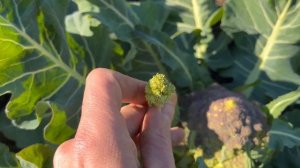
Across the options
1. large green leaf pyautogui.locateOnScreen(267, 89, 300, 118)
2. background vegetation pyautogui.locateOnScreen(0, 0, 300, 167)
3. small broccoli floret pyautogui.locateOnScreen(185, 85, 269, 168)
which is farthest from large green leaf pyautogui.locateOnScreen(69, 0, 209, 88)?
large green leaf pyautogui.locateOnScreen(267, 89, 300, 118)

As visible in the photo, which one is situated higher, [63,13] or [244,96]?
[63,13]

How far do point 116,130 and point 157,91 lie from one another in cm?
21

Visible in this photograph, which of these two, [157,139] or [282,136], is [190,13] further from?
[157,139]

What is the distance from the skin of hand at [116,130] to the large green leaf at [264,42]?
49 cm

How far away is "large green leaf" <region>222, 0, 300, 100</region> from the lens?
4.66ft

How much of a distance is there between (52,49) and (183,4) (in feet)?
1.44

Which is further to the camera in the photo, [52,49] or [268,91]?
[268,91]

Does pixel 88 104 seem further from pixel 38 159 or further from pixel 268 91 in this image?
pixel 268 91

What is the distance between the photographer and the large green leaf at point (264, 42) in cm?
142

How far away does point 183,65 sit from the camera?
1.42m

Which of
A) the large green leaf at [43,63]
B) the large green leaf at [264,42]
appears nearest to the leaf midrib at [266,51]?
the large green leaf at [264,42]

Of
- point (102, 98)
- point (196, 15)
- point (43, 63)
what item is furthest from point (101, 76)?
point (196, 15)

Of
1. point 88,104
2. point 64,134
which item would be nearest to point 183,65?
point 64,134

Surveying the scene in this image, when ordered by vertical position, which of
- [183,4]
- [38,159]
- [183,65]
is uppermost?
[183,4]
